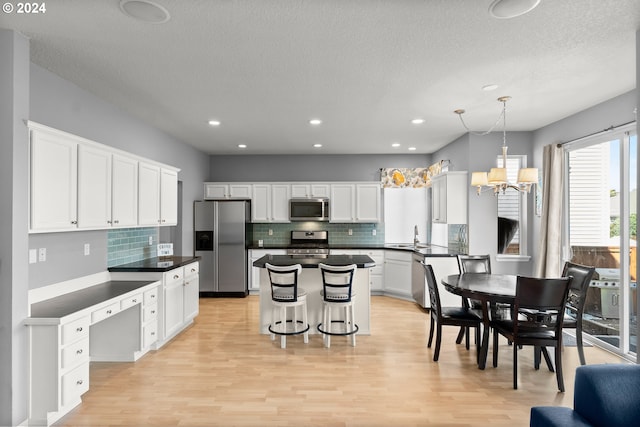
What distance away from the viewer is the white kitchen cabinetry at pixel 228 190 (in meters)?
6.95

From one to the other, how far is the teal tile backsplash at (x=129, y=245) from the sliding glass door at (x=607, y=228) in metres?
5.60

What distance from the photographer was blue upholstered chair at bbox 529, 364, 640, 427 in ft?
A: 5.25

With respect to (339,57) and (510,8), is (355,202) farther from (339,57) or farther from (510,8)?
(510,8)

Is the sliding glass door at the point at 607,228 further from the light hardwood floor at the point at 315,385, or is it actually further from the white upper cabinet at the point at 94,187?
the white upper cabinet at the point at 94,187

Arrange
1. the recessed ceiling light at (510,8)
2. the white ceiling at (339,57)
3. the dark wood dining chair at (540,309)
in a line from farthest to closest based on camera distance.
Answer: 1. the dark wood dining chair at (540,309)
2. the white ceiling at (339,57)
3. the recessed ceiling light at (510,8)

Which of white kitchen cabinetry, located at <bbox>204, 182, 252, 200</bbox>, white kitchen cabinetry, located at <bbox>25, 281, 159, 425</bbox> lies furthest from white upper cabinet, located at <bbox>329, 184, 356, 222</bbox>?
white kitchen cabinetry, located at <bbox>25, 281, 159, 425</bbox>

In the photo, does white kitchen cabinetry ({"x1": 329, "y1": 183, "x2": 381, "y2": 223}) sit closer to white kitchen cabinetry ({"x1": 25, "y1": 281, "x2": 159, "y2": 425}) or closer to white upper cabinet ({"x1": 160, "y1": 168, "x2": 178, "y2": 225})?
white upper cabinet ({"x1": 160, "y1": 168, "x2": 178, "y2": 225})

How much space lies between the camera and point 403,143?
6172mm

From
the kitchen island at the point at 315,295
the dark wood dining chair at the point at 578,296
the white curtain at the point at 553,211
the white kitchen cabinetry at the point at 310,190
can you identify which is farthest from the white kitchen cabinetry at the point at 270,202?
the dark wood dining chair at the point at 578,296

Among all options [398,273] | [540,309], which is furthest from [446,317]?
[398,273]

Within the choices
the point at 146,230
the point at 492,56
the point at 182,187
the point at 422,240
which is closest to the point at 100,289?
the point at 146,230

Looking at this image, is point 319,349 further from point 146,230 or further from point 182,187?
point 182,187

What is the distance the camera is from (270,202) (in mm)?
6934

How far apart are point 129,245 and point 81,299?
1.40m
